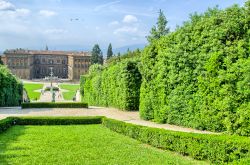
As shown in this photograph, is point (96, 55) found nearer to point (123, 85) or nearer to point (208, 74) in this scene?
point (123, 85)

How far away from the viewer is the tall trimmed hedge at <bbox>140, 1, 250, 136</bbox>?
14.6 m

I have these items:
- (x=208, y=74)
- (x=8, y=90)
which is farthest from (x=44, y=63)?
(x=208, y=74)

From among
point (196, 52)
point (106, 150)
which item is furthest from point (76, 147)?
point (196, 52)

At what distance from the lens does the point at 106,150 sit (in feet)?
42.4

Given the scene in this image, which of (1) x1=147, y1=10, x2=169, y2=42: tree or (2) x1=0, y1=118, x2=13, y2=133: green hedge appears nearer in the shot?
(2) x1=0, y1=118, x2=13, y2=133: green hedge

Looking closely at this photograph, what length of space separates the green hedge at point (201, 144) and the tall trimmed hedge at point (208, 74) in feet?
9.51

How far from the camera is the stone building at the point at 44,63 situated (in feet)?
543

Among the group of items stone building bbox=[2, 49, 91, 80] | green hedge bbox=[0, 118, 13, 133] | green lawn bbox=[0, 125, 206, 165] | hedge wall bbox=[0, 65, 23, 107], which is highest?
stone building bbox=[2, 49, 91, 80]

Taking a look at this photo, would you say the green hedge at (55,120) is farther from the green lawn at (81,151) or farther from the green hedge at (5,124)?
the green lawn at (81,151)

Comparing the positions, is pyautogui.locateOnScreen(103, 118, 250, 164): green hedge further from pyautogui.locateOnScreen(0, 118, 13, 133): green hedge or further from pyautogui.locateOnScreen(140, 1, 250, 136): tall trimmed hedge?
pyautogui.locateOnScreen(0, 118, 13, 133): green hedge

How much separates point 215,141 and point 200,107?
20.4ft

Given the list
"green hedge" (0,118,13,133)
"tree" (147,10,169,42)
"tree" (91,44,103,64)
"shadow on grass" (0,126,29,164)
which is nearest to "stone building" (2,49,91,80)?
"tree" (91,44,103,64)

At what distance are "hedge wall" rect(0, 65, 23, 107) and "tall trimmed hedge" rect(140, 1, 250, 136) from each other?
24.1 metres

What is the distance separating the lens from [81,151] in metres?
12.6
